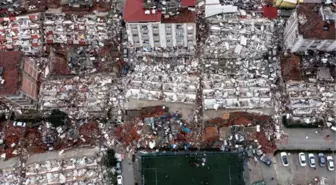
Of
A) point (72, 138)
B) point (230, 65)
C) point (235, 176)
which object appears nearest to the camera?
point (235, 176)

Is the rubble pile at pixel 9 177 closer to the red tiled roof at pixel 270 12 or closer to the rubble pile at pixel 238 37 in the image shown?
the rubble pile at pixel 238 37

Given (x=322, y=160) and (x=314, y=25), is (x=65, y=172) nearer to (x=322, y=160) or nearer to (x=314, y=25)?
(x=322, y=160)

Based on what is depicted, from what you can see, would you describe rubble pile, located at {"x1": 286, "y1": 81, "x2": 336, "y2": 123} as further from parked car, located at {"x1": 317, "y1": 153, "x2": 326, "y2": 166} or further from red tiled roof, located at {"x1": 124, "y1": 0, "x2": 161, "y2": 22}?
red tiled roof, located at {"x1": 124, "y1": 0, "x2": 161, "y2": 22}

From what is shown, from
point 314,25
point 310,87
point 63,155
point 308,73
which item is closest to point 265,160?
point 310,87

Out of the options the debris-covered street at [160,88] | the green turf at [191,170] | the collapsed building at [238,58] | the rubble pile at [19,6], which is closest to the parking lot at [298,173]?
the debris-covered street at [160,88]

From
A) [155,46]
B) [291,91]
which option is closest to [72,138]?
[155,46]

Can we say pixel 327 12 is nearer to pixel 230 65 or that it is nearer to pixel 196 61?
pixel 230 65

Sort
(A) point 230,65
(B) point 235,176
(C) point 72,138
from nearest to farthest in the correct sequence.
Result: (B) point 235,176 → (C) point 72,138 → (A) point 230,65
